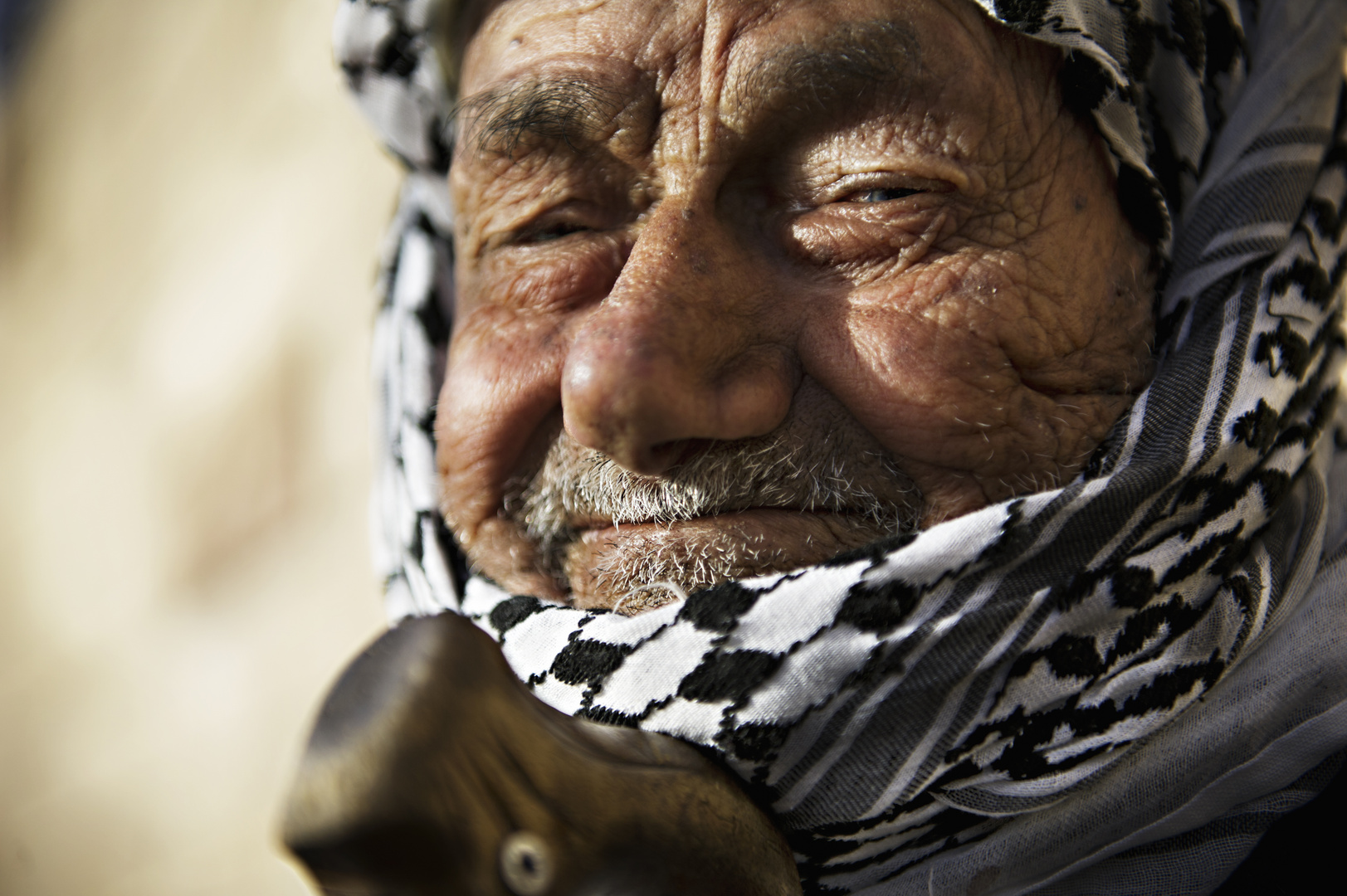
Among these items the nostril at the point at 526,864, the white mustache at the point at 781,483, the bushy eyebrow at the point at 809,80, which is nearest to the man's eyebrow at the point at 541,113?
the bushy eyebrow at the point at 809,80

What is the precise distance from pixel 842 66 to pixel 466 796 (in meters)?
0.81

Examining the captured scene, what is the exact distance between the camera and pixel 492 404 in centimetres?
108

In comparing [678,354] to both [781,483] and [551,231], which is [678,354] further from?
[551,231]

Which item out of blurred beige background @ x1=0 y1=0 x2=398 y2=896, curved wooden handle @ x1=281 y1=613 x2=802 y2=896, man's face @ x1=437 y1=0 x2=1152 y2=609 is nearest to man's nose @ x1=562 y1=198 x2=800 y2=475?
man's face @ x1=437 y1=0 x2=1152 y2=609

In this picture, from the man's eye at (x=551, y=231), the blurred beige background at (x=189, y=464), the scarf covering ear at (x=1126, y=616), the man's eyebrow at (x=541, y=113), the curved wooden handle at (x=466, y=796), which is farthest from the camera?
the blurred beige background at (x=189, y=464)

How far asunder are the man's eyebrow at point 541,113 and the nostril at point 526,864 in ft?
2.67

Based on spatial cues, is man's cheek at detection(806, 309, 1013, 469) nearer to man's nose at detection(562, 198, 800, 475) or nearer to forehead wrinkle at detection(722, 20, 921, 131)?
man's nose at detection(562, 198, 800, 475)

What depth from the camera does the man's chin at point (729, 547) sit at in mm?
891

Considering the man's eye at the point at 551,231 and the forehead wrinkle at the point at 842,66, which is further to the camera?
the man's eye at the point at 551,231

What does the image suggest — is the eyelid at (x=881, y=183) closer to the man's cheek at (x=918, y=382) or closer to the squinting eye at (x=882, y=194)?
the squinting eye at (x=882, y=194)

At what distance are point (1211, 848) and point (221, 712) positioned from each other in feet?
8.33

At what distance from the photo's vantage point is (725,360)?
36.1 inches

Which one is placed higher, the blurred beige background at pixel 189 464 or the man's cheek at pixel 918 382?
the man's cheek at pixel 918 382

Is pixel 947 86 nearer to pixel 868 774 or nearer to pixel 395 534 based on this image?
pixel 868 774
